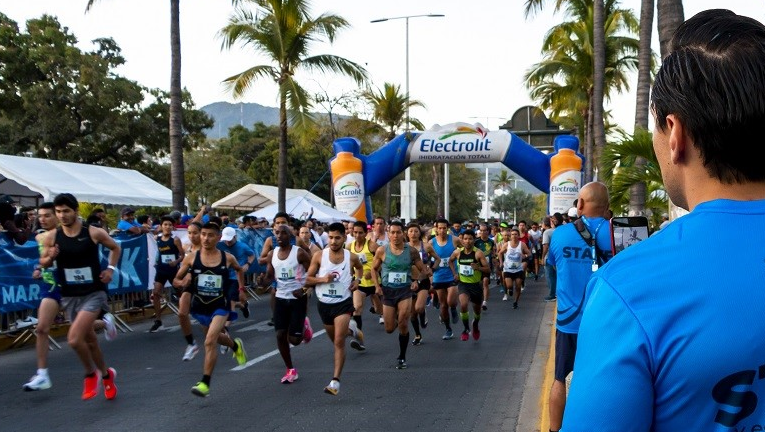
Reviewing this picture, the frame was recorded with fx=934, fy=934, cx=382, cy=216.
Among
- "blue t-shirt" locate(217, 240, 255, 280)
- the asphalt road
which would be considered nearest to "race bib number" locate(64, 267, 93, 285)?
the asphalt road

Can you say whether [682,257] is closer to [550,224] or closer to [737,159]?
[737,159]

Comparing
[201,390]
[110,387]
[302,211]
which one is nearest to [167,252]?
[110,387]

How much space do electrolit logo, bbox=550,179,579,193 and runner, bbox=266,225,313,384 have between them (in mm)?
14773

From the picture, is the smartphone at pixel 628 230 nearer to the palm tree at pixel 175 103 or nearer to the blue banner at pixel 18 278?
the blue banner at pixel 18 278

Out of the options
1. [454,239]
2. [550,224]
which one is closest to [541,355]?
[454,239]

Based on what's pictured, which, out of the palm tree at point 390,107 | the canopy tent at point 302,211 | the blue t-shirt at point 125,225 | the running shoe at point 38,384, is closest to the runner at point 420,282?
the running shoe at point 38,384

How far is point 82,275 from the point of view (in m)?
9.73

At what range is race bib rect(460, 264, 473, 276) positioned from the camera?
48.7 feet

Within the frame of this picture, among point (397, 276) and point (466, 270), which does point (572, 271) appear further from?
point (466, 270)

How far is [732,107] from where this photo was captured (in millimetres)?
1411

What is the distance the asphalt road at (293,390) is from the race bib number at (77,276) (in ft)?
3.90

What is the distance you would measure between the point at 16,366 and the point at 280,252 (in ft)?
12.4

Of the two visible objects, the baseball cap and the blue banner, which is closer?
the blue banner

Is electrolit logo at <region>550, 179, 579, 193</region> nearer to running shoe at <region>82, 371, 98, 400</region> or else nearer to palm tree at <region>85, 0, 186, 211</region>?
palm tree at <region>85, 0, 186, 211</region>
